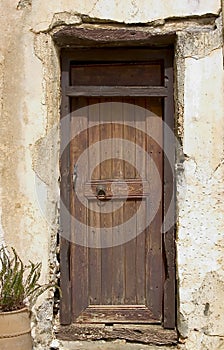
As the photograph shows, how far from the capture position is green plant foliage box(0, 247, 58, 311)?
387cm

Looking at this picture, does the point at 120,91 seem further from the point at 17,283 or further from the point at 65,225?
the point at 17,283

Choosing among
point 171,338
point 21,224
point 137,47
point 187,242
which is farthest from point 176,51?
point 171,338

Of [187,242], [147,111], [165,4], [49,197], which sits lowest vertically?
[187,242]

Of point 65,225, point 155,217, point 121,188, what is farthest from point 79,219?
point 155,217

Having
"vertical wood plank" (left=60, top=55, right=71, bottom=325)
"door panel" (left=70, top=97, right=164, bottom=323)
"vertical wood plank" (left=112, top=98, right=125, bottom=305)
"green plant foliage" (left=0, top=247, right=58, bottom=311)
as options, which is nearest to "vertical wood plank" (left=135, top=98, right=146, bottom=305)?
"door panel" (left=70, top=97, right=164, bottom=323)

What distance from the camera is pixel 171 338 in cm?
423

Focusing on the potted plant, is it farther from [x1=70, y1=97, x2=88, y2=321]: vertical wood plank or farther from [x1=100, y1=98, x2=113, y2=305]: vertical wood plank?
[x1=100, y1=98, x2=113, y2=305]: vertical wood plank

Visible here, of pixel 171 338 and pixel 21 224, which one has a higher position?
pixel 21 224

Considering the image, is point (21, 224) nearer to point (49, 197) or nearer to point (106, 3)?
point (49, 197)

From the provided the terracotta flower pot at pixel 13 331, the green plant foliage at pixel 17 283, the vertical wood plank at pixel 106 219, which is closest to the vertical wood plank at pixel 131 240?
the vertical wood plank at pixel 106 219

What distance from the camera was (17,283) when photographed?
3.88 m

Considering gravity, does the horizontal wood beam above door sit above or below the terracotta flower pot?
above

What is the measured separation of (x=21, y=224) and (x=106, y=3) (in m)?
1.52

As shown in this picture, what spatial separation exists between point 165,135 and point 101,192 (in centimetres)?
58
